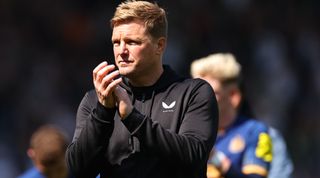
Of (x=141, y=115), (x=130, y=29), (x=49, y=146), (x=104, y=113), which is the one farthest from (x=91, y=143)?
(x=49, y=146)

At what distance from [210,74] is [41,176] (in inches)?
57.9

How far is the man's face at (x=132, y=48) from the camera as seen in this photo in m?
5.18

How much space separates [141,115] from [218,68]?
2.27 meters

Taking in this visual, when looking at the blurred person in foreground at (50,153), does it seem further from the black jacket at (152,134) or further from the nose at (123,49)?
the nose at (123,49)

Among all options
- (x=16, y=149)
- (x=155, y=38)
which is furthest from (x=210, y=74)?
(x=16, y=149)

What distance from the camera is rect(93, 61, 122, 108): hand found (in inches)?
196

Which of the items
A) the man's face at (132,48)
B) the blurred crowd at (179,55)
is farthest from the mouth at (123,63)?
the blurred crowd at (179,55)

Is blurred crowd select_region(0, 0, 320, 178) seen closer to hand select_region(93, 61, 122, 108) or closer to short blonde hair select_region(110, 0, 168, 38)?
short blonde hair select_region(110, 0, 168, 38)

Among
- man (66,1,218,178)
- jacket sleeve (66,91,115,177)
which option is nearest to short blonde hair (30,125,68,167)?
man (66,1,218,178)

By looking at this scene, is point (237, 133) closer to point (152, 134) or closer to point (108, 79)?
point (152, 134)

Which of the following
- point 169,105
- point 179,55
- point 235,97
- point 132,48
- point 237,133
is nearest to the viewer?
point 132,48

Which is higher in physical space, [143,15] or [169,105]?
[143,15]

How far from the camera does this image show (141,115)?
5.05m

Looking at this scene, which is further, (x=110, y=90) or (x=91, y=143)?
(x=91, y=143)
